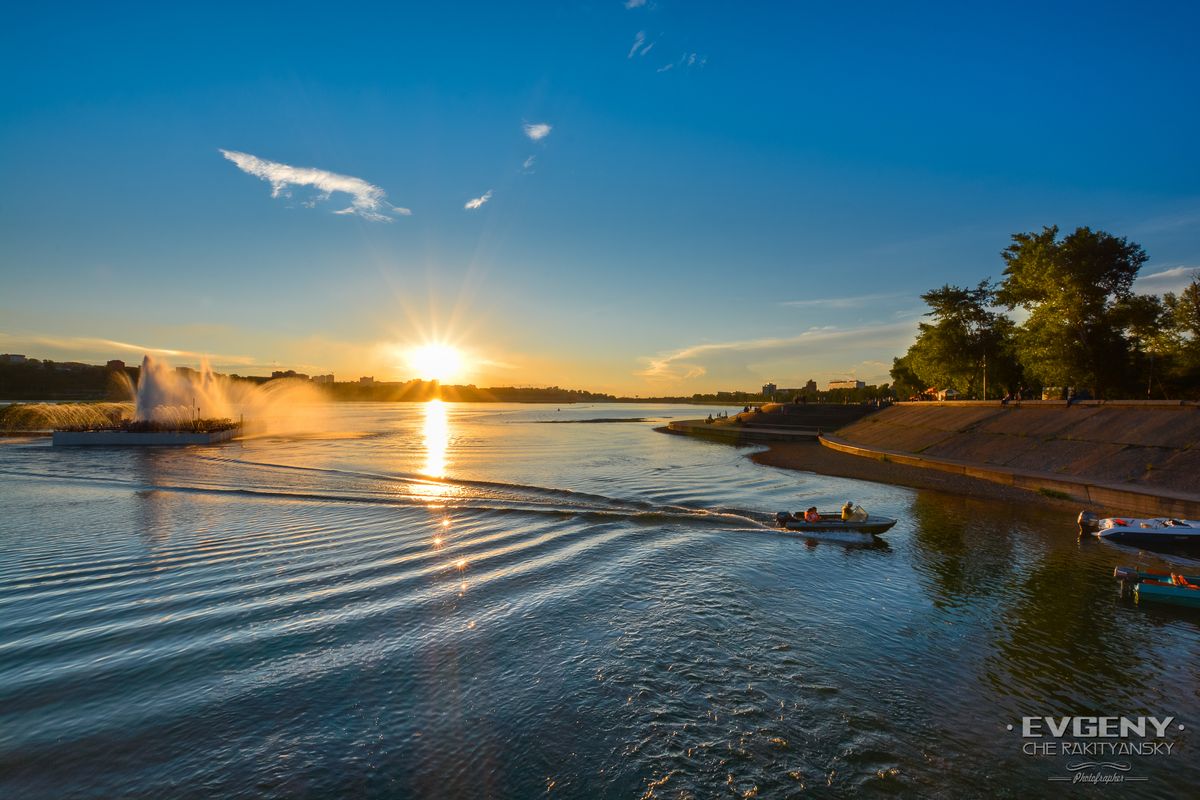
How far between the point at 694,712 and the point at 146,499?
32320 mm

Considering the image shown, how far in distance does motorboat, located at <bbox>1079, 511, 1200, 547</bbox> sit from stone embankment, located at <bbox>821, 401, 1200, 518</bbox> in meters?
4.29

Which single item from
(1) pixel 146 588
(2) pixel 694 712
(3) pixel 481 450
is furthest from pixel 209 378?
(2) pixel 694 712

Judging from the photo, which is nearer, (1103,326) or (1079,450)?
(1079,450)

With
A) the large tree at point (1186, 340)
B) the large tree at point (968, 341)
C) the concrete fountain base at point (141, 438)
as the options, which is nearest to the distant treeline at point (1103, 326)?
the large tree at point (1186, 340)

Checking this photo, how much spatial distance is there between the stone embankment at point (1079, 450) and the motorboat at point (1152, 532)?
4293mm

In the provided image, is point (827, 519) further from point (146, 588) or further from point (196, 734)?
point (146, 588)

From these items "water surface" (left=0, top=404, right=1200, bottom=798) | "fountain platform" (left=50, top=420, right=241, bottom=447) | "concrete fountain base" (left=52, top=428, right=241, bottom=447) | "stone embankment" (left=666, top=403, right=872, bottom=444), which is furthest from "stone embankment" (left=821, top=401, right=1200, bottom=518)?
"fountain platform" (left=50, top=420, right=241, bottom=447)

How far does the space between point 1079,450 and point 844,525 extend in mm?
22713

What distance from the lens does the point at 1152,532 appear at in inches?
773

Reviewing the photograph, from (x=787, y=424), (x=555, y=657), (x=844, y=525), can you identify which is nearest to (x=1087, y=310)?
(x=787, y=424)

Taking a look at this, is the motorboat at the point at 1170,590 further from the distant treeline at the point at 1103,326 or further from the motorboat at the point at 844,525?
the distant treeline at the point at 1103,326

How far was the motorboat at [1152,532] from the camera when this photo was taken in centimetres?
1912

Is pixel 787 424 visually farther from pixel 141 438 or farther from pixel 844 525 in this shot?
pixel 141 438

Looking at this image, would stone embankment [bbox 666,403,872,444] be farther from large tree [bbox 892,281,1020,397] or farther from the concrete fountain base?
the concrete fountain base
